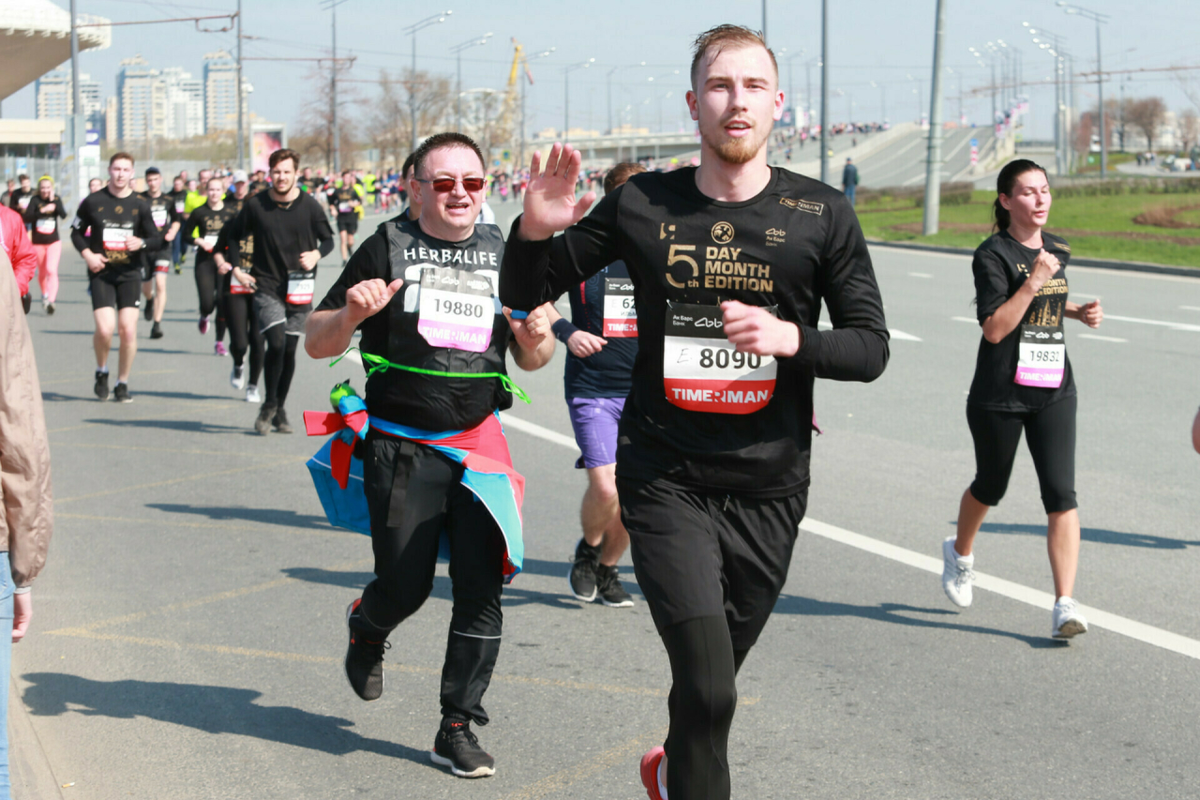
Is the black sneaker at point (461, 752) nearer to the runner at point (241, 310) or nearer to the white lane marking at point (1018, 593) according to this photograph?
the white lane marking at point (1018, 593)

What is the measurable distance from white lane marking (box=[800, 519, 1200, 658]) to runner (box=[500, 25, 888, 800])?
2648 mm

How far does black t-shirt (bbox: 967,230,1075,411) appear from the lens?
5.56 metres

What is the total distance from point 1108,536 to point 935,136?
88.0ft

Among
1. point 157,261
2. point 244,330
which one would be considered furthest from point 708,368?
point 157,261

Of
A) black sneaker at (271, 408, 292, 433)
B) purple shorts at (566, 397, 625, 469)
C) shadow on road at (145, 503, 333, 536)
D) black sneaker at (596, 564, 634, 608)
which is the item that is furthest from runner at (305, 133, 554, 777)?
black sneaker at (271, 408, 292, 433)

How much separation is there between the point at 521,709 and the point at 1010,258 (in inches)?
107

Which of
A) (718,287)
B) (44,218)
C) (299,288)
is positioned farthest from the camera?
(44,218)

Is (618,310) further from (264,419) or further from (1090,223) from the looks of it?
(1090,223)

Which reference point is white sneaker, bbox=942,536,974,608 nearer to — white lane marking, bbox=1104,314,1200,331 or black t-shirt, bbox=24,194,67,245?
white lane marking, bbox=1104,314,1200,331

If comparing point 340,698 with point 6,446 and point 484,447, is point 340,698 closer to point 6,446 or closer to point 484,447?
point 484,447

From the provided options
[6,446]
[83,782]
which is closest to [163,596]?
[83,782]

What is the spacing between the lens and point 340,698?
4914mm

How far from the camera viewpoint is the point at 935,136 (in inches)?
1277

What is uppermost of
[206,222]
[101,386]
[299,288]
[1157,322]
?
[206,222]
